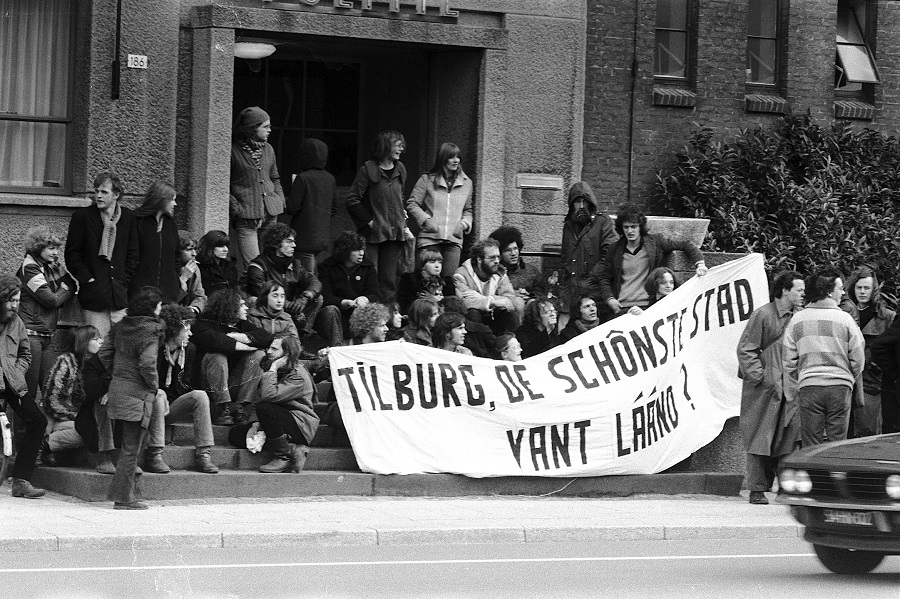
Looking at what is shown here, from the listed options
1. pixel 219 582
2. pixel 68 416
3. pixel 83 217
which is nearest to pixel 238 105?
pixel 83 217

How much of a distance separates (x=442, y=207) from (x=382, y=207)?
94cm

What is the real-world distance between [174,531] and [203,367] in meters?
2.67

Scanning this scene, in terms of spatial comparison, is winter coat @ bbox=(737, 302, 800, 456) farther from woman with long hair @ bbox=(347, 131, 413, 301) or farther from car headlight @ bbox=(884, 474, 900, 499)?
car headlight @ bbox=(884, 474, 900, 499)

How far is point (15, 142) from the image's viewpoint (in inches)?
684

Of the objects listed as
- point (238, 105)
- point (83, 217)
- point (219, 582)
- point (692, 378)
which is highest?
point (238, 105)

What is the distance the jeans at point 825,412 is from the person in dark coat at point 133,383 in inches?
221

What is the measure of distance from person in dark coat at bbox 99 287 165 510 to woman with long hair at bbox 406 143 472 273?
4.85 m

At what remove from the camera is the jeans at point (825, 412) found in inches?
574

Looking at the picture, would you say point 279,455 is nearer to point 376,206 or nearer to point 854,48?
point 376,206

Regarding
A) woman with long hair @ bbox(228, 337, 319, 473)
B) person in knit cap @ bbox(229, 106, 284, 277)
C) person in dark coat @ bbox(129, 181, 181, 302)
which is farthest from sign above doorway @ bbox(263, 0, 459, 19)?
woman with long hair @ bbox(228, 337, 319, 473)

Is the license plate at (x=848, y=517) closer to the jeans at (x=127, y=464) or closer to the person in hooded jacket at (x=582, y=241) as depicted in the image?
the jeans at (x=127, y=464)

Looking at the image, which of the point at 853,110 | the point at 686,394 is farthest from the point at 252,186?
the point at 853,110

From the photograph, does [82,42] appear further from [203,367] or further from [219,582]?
[219,582]

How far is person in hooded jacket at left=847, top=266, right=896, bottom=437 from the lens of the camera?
1595 cm
